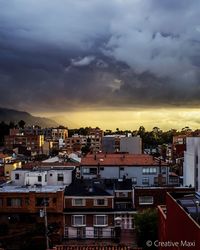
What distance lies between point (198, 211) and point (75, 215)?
30424mm

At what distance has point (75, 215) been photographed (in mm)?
44531

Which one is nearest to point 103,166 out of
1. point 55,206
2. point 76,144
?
point 55,206

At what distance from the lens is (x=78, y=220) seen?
146ft

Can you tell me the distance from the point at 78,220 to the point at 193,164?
23.5 m

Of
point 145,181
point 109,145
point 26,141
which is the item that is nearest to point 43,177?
point 145,181

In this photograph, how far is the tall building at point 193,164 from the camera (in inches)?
2395

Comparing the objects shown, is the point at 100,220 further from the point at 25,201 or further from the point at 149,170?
the point at 149,170

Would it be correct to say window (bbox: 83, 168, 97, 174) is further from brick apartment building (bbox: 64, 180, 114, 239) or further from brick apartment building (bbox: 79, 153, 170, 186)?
brick apartment building (bbox: 64, 180, 114, 239)

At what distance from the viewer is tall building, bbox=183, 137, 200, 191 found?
200ft

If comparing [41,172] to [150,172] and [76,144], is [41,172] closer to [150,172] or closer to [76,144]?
[150,172]

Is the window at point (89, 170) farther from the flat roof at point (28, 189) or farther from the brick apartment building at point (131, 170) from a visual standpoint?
the flat roof at point (28, 189)

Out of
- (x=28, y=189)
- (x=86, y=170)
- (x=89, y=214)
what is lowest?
(x=89, y=214)

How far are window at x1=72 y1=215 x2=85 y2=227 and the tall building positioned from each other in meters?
19.8

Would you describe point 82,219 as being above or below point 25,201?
below
